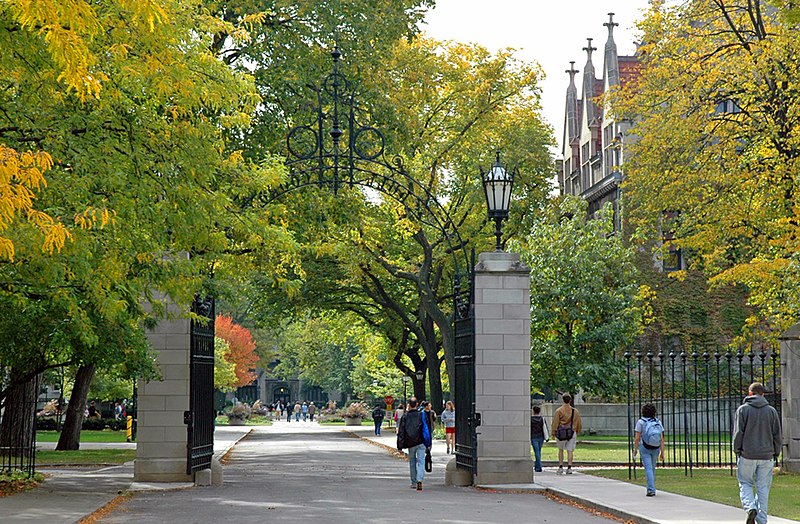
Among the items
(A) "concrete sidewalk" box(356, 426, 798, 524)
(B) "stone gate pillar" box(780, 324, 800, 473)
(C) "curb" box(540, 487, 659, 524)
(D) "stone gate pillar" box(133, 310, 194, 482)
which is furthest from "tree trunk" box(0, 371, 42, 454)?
(B) "stone gate pillar" box(780, 324, 800, 473)

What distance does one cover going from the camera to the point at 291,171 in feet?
84.7

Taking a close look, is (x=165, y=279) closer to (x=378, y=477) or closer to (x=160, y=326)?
(x=160, y=326)

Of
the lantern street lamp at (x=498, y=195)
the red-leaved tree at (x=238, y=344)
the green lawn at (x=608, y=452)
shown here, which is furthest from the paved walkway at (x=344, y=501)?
the red-leaved tree at (x=238, y=344)

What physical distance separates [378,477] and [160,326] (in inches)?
255

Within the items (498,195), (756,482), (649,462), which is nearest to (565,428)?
(498,195)

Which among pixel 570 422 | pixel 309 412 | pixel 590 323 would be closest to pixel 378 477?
pixel 570 422

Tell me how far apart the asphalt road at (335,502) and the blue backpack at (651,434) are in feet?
6.17

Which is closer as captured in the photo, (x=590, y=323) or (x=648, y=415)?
(x=648, y=415)

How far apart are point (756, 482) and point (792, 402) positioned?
32.1 ft

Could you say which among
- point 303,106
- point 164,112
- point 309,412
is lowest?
point 309,412

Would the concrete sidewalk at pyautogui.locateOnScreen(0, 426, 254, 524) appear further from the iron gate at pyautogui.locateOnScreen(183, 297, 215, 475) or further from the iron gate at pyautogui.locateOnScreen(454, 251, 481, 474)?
the iron gate at pyautogui.locateOnScreen(454, 251, 481, 474)

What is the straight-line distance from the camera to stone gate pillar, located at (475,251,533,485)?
72.7ft

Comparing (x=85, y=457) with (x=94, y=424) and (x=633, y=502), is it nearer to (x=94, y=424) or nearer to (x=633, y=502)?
(x=633, y=502)

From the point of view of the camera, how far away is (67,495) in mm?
19938
